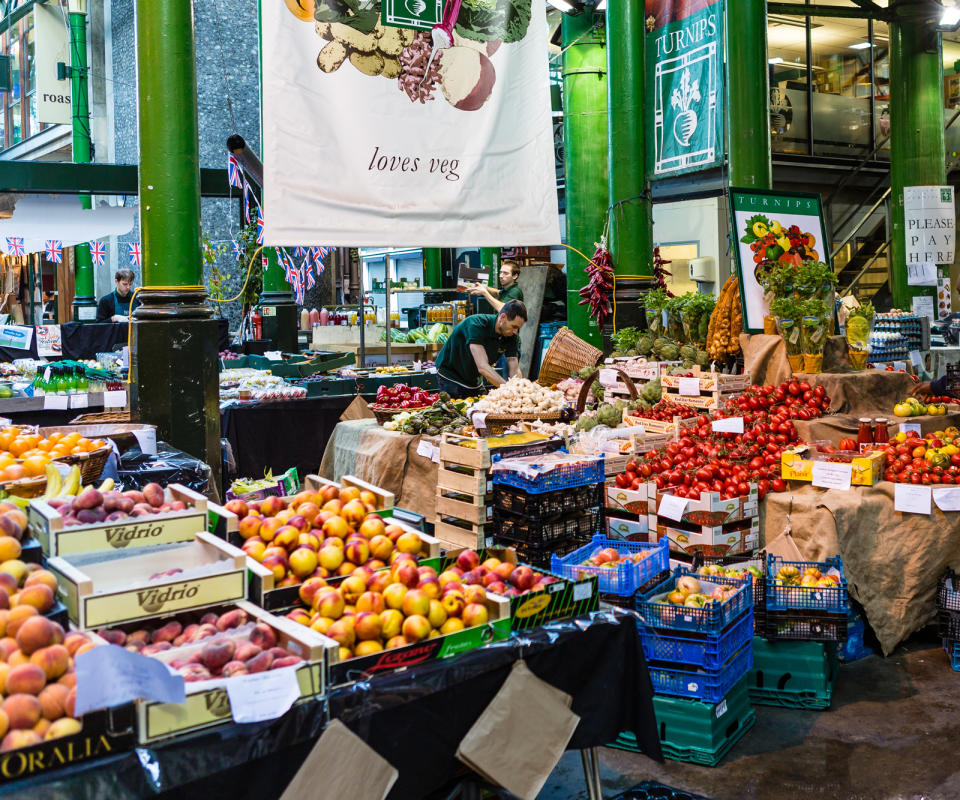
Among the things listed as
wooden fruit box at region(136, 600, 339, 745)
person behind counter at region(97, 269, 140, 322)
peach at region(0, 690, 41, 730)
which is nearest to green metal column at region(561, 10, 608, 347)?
person behind counter at region(97, 269, 140, 322)

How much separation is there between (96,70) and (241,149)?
13.6 m

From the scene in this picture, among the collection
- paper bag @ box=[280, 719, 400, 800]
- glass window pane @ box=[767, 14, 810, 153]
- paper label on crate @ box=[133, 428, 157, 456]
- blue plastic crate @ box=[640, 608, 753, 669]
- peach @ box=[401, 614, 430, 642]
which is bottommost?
blue plastic crate @ box=[640, 608, 753, 669]

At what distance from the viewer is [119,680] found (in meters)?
2.09

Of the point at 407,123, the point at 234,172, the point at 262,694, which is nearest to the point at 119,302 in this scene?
the point at 234,172

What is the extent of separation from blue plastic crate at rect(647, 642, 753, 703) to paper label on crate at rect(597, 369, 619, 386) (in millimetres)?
3595

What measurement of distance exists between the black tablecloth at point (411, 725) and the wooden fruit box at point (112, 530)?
0.82 meters

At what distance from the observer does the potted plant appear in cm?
731

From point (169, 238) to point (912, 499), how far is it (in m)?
4.49

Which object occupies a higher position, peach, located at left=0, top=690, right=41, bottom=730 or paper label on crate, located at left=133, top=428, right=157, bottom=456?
paper label on crate, located at left=133, top=428, right=157, bottom=456

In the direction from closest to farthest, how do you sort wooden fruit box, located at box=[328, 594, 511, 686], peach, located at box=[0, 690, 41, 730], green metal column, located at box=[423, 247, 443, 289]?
peach, located at box=[0, 690, 41, 730] < wooden fruit box, located at box=[328, 594, 511, 686] < green metal column, located at box=[423, 247, 443, 289]

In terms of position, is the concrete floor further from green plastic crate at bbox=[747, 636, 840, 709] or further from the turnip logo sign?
the turnip logo sign

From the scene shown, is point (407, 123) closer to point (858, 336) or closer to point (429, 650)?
point (429, 650)

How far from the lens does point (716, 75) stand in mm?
8820

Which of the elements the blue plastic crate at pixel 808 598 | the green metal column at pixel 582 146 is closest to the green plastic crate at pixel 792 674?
the blue plastic crate at pixel 808 598
